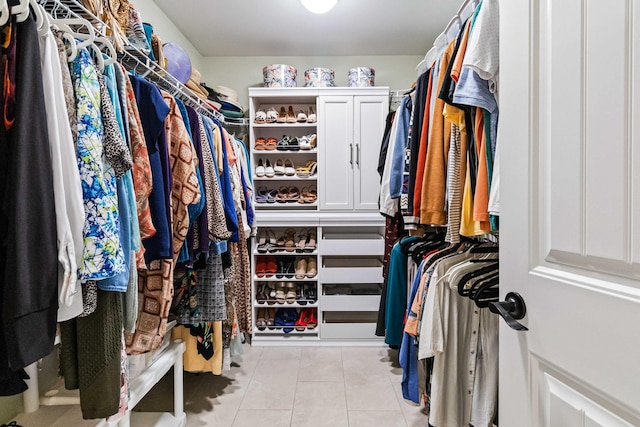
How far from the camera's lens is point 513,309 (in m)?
0.77

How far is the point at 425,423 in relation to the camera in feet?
6.12

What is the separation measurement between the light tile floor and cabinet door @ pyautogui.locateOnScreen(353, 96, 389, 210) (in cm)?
126

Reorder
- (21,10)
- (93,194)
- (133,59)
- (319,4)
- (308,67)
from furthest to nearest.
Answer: (308,67), (319,4), (133,59), (93,194), (21,10)

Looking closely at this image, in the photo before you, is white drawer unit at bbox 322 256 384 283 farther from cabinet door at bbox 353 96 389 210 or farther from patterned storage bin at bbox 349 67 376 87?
patterned storage bin at bbox 349 67 376 87

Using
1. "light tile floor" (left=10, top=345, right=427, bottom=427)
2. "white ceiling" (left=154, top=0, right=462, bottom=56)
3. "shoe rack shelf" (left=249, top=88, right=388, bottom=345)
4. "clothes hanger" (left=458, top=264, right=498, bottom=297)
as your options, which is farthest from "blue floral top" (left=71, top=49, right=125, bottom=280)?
"shoe rack shelf" (left=249, top=88, right=388, bottom=345)

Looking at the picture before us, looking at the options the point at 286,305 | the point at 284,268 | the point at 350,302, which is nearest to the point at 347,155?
the point at 284,268

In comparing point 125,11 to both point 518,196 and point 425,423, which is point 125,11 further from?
point 425,423

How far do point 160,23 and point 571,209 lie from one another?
2.74 meters

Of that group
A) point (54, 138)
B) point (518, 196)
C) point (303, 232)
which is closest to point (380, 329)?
point (303, 232)

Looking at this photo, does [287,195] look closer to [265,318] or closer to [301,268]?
[301,268]

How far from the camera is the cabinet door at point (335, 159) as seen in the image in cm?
289

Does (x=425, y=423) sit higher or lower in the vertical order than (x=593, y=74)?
lower

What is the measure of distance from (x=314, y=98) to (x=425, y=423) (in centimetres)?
250

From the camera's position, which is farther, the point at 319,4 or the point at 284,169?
the point at 284,169
